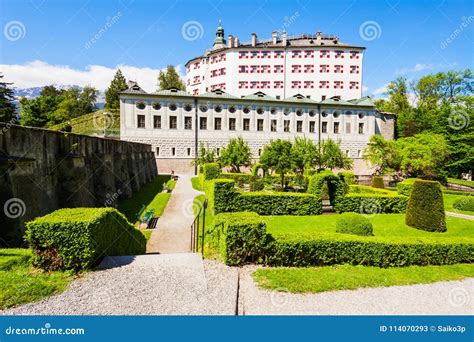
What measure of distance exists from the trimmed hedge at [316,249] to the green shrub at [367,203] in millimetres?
8447

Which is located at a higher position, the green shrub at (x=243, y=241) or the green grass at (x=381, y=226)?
the green shrub at (x=243, y=241)

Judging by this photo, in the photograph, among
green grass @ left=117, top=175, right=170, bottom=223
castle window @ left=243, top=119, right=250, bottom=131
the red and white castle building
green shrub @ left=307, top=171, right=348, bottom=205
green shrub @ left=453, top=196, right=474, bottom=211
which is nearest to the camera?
green grass @ left=117, top=175, right=170, bottom=223

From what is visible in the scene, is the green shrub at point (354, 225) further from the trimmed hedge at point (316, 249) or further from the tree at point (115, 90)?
the tree at point (115, 90)

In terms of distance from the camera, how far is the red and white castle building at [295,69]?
4691cm

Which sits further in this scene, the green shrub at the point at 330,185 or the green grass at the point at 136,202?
the green shrub at the point at 330,185

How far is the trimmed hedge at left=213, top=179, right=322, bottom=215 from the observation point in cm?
1600

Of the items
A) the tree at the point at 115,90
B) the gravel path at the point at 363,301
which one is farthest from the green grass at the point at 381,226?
the tree at the point at 115,90

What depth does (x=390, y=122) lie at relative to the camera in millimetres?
45094

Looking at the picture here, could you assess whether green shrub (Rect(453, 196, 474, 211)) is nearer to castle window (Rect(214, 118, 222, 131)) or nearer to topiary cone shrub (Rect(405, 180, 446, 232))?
topiary cone shrub (Rect(405, 180, 446, 232))

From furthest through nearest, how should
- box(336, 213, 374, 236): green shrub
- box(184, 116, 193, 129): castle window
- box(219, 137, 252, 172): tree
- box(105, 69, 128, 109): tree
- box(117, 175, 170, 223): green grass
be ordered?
box(105, 69, 128, 109): tree
box(184, 116, 193, 129): castle window
box(219, 137, 252, 172): tree
box(117, 175, 170, 223): green grass
box(336, 213, 374, 236): green shrub

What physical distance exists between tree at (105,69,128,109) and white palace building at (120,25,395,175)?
12389 mm

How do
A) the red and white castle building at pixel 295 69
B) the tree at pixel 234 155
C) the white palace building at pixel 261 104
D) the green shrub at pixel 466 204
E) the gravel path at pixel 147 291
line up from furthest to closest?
the red and white castle building at pixel 295 69, the white palace building at pixel 261 104, the tree at pixel 234 155, the green shrub at pixel 466 204, the gravel path at pixel 147 291

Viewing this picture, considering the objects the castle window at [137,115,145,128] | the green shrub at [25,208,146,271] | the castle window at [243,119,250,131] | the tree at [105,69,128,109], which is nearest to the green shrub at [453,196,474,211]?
the green shrub at [25,208,146,271]

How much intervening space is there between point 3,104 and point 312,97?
4551 cm
